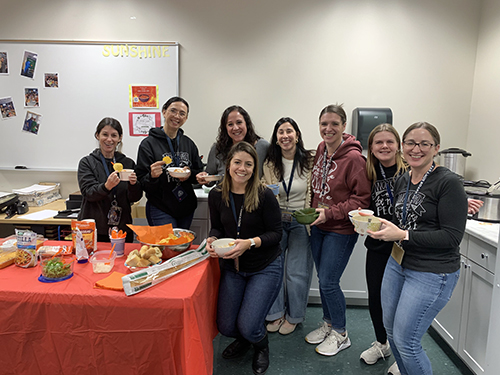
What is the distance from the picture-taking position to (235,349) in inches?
83.4

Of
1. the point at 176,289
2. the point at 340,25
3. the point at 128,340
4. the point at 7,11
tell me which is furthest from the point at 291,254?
the point at 7,11

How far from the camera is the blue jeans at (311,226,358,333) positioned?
2049 mm

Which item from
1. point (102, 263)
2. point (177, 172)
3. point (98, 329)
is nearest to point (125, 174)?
point (177, 172)

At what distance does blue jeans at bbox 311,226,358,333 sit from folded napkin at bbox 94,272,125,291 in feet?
4.08

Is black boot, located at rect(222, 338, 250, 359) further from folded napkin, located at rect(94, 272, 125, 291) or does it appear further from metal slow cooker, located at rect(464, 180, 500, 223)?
metal slow cooker, located at rect(464, 180, 500, 223)

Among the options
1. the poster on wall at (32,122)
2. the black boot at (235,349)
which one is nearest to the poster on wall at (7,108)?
the poster on wall at (32,122)

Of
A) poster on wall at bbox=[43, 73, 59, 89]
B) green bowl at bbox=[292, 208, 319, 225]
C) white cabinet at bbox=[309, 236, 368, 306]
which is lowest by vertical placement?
white cabinet at bbox=[309, 236, 368, 306]

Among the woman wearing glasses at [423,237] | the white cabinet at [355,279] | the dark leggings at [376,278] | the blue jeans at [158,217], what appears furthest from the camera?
the white cabinet at [355,279]

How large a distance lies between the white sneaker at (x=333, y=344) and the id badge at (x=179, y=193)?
140 centimetres

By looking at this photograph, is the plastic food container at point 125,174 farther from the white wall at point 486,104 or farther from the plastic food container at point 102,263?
the white wall at point 486,104

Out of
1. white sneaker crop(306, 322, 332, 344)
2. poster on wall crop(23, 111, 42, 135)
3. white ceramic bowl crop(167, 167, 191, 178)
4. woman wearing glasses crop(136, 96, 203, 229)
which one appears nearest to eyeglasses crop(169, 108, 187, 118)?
woman wearing glasses crop(136, 96, 203, 229)

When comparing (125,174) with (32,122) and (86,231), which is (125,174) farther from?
(32,122)

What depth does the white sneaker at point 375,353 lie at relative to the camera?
2.09 metres

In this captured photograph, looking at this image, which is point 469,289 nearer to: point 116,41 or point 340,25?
point 340,25
